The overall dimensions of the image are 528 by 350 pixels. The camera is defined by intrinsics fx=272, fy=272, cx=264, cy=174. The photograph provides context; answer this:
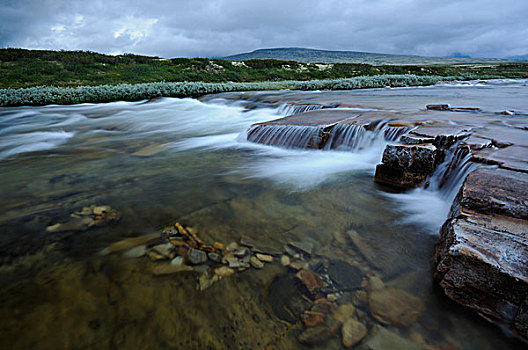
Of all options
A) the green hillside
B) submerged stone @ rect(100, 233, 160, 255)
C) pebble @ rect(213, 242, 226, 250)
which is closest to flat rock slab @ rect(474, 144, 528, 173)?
pebble @ rect(213, 242, 226, 250)

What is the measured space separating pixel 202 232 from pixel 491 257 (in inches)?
94.7

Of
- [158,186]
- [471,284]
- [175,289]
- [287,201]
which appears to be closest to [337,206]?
[287,201]

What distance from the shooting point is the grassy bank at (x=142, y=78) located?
15.7 meters

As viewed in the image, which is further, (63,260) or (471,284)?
(63,260)

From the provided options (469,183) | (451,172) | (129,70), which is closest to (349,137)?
(451,172)

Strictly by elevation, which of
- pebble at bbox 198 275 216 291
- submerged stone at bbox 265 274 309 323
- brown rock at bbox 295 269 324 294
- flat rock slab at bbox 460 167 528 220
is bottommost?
submerged stone at bbox 265 274 309 323

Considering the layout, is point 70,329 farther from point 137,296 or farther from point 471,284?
point 471,284

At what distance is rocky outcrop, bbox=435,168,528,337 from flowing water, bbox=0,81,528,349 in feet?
0.46

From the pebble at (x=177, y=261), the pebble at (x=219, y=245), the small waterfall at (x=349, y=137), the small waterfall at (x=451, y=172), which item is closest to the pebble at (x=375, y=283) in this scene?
the pebble at (x=219, y=245)

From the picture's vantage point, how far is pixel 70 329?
70.7 inches

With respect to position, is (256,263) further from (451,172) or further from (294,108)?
Result: (294,108)

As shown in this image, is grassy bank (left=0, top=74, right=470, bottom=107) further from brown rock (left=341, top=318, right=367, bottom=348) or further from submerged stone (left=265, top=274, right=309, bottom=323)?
brown rock (left=341, top=318, right=367, bottom=348)

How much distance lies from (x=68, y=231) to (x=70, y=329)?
1456 mm

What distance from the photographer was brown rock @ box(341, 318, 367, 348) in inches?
69.0
